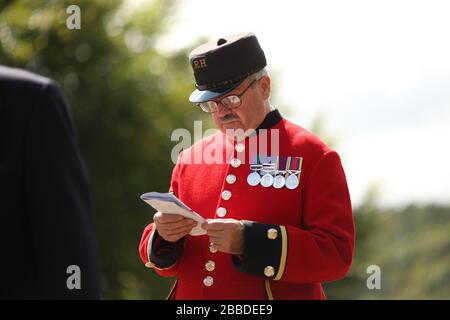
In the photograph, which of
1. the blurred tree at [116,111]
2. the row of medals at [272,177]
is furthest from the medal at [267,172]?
the blurred tree at [116,111]

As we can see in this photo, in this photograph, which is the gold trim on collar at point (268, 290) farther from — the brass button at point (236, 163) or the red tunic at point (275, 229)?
the brass button at point (236, 163)

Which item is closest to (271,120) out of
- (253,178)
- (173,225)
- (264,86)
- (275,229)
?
(264,86)

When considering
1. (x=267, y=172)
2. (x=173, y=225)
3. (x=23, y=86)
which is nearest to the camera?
(x=23, y=86)

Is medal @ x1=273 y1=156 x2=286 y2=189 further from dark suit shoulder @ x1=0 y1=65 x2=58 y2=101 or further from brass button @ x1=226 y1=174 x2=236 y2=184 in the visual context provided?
dark suit shoulder @ x1=0 y1=65 x2=58 y2=101

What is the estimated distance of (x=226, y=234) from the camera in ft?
9.43

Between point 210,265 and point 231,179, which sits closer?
point 210,265

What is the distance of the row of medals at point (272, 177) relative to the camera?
10.0 ft

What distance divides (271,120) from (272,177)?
0.23 m

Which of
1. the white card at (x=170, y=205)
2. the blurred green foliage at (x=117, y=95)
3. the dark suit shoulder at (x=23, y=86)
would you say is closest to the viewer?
the dark suit shoulder at (x=23, y=86)

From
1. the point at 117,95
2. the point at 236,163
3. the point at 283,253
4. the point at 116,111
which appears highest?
the point at 236,163

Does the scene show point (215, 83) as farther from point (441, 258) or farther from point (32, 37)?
point (441, 258)

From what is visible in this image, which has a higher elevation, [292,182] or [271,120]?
[271,120]

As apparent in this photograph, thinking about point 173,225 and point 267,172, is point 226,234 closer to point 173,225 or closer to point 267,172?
point 173,225

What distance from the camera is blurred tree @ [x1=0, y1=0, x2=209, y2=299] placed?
11711 millimetres
